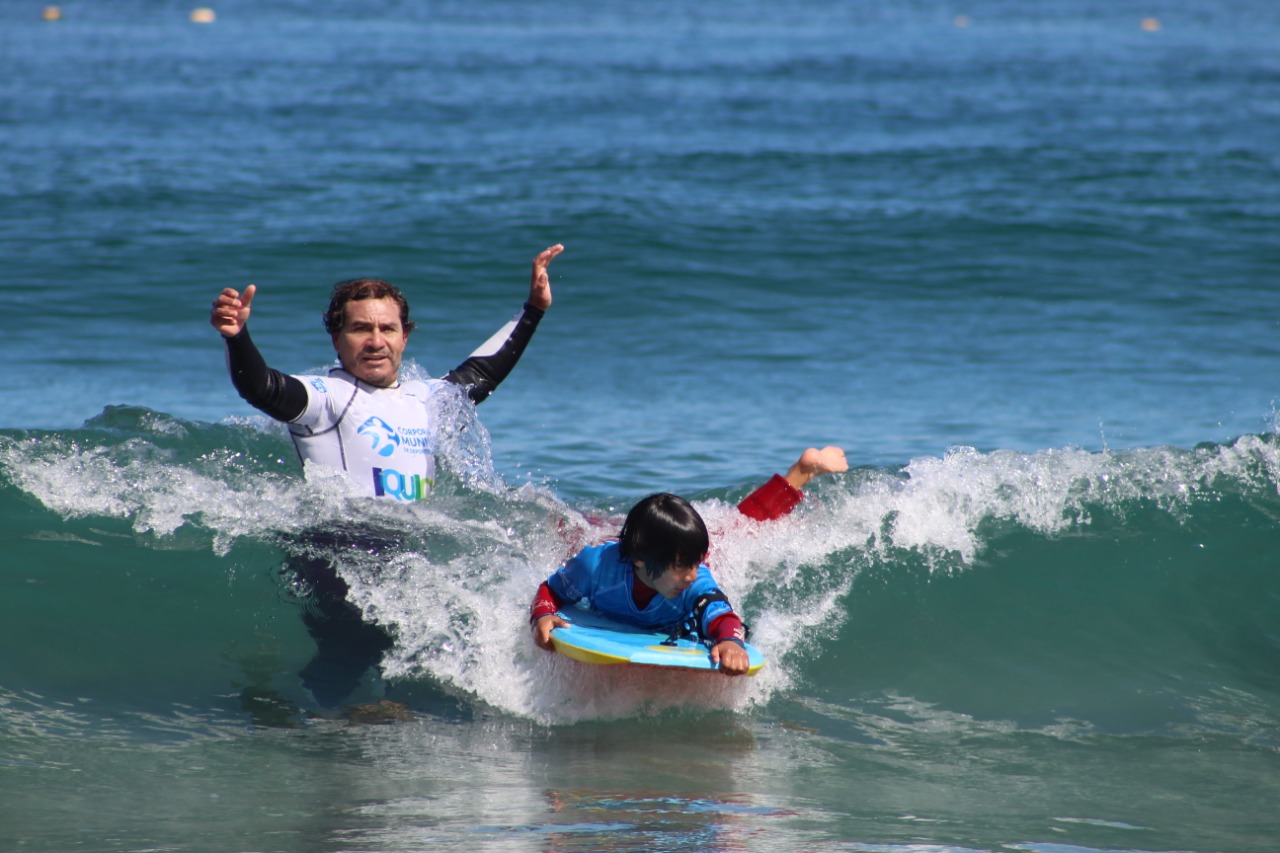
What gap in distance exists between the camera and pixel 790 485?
5918 mm

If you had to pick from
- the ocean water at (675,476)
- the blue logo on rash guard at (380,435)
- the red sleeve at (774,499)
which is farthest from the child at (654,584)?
the blue logo on rash guard at (380,435)

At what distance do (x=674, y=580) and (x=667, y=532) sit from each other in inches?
8.6

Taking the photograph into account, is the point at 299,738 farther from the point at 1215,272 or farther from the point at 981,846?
the point at 1215,272

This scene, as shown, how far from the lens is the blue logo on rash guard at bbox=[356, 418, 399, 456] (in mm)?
5641

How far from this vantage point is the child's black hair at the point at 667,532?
4941mm

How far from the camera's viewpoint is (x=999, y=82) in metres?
30.0

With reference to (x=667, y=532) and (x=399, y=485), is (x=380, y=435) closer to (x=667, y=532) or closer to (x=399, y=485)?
(x=399, y=485)

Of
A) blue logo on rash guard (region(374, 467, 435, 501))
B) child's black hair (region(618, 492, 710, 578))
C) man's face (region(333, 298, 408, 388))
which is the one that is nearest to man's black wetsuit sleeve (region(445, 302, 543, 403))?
man's face (region(333, 298, 408, 388))

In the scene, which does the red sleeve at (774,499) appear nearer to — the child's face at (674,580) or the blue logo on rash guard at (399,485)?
the child's face at (674,580)

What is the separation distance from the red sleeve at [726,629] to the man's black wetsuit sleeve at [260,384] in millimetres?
1821

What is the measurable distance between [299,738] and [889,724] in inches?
88.5

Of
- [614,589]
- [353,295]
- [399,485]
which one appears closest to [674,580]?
[614,589]

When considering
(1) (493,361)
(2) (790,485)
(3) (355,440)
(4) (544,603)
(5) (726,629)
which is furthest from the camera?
(1) (493,361)

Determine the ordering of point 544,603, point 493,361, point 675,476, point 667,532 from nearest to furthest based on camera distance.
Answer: point 667,532 < point 544,603 < point 493,361 < point 675,476
